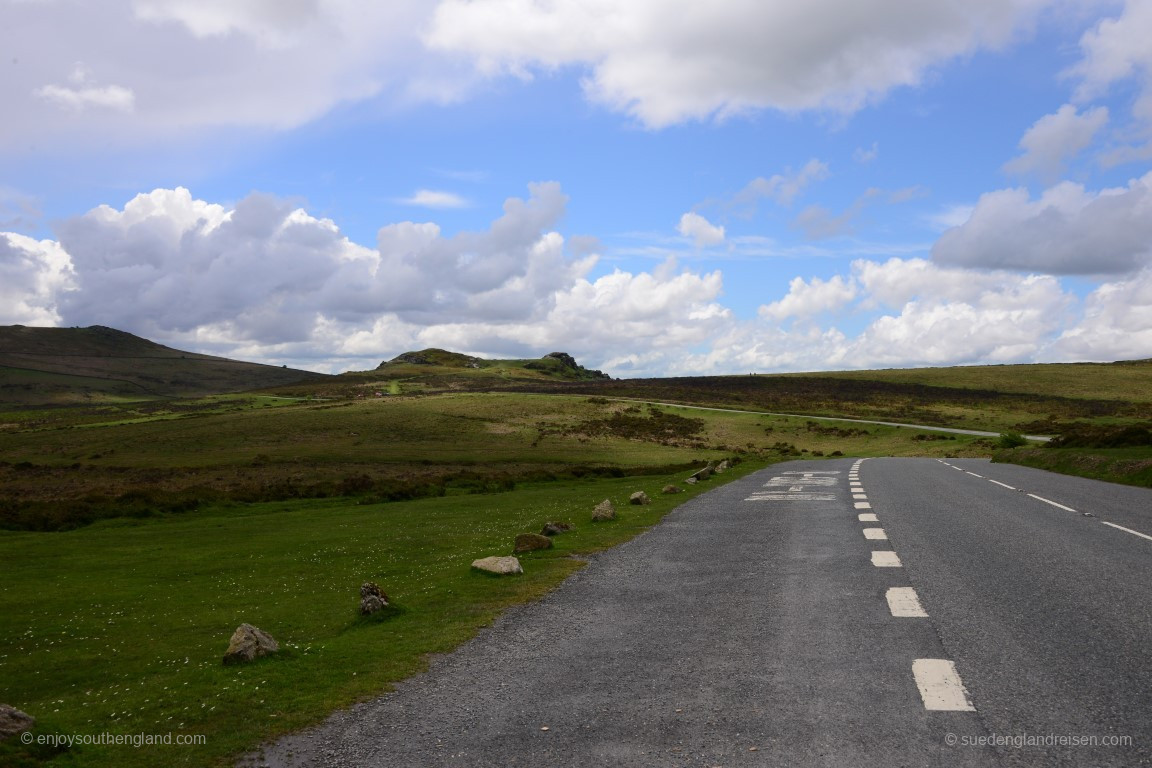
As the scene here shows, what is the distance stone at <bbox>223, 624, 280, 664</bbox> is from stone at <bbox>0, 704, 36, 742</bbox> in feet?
8.42

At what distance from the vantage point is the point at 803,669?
7.40 m

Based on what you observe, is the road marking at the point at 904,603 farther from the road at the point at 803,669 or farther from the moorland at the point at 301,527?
the moorland at the point at 301,527

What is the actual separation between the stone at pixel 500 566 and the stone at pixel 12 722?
25.7 ft

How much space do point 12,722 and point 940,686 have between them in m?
7.72

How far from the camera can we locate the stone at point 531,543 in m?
16.3


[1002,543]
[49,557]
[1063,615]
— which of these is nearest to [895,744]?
[1063,615]

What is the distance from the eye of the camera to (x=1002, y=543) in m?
14.5

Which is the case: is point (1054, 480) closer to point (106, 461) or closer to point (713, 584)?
point (713, 584)

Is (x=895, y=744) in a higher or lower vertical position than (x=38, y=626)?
higher

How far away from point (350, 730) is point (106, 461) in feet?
217

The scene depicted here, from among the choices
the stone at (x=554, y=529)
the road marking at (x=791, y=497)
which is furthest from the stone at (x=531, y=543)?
the road marking at (x=791, y=497)

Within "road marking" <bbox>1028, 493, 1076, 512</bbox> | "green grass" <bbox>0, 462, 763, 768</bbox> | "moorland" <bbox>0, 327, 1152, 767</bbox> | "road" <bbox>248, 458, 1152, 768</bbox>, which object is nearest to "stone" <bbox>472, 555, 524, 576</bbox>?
"moorland" <bbox>0, 327, 1152, 767</bbox>

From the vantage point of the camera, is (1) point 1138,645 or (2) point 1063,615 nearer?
(1) point 1138,645

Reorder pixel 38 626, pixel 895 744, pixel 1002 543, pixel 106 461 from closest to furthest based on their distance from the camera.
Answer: pixel 895 744 < pixel 38 626 < pixel 1002 543 < pixel 106 461
